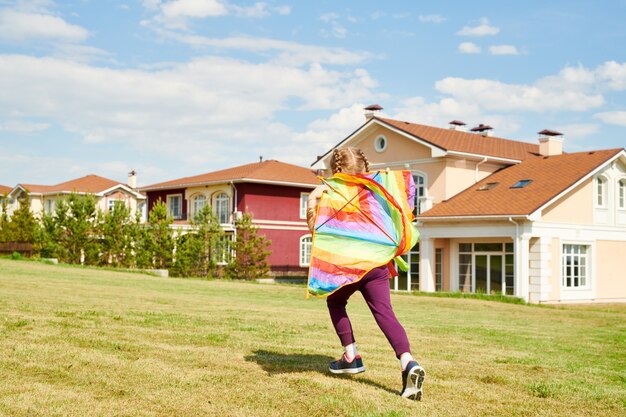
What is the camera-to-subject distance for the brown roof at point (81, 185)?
60.5 m

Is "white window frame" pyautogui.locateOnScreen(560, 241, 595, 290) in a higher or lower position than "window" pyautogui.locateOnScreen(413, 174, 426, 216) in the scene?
lower

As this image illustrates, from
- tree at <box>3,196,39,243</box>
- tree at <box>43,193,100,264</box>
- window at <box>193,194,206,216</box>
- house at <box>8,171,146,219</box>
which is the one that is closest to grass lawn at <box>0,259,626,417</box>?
tree at <box>43,193,100,264</box>

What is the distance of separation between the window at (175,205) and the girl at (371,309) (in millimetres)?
44304

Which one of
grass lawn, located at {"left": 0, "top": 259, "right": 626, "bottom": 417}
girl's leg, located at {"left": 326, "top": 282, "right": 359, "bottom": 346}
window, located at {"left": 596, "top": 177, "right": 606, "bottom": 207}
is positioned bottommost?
grass lawn, located at {"left": 0, "top": 259, "right": 626, "bottom": 417}

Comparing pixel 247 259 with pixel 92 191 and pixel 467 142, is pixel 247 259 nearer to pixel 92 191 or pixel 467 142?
pixel 467 142

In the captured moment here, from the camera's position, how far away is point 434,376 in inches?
269

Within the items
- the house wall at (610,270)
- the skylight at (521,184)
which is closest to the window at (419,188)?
the skylight at (521,184)

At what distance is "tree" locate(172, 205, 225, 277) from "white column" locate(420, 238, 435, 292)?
10443 mm

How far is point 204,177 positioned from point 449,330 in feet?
127

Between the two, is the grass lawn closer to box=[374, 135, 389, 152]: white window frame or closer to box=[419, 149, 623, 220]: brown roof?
box=[419, 149, 623, 220]: brown roof

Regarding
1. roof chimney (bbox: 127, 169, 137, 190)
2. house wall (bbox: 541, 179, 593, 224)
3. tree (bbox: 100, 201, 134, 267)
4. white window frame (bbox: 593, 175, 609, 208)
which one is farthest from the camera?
roof chimney (bbox: 127, 169, 137, 190)

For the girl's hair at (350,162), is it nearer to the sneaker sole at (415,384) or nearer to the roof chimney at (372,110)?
the sneaker sole at (415,384)

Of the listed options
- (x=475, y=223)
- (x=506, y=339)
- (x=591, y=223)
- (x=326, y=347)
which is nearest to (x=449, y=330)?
(x=506, y=339)

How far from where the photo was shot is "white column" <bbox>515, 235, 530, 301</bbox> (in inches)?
1121
